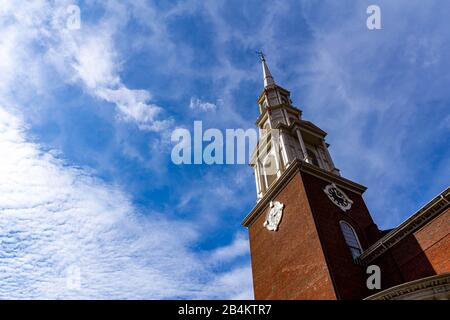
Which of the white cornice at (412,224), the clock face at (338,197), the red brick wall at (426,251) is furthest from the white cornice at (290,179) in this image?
the red brick wall at (426,251)

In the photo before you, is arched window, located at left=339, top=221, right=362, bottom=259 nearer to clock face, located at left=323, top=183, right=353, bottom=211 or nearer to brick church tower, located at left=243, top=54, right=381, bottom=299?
brick church tower, located at left=243, top=54, right=381, bottom=299

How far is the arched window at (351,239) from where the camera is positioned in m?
18.4

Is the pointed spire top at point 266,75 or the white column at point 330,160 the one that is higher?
the pointed spire top at point 266,75

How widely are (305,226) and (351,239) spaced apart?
309 cm

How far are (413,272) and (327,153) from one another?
12.9 m

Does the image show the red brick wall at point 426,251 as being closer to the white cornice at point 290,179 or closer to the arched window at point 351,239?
the arched window at point 351,239

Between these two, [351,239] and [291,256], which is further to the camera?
[351,239]

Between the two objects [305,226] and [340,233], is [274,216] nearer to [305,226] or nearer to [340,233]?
[305,226]

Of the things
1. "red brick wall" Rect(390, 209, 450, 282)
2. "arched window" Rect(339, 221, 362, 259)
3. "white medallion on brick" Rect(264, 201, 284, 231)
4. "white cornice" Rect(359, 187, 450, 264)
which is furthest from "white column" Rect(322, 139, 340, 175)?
"red brick wall" Rect(390, 209, 450, 282)

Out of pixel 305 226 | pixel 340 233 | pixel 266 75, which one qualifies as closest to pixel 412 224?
pixel 340 233

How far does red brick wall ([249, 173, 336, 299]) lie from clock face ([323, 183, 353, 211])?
2.29 metres

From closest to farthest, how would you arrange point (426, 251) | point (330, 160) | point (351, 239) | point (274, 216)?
1. point (426, 251)
2. point (351, 239)
3. point (274, 216)
4. point (330, 160)

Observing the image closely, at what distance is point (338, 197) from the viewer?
69.8 ft
